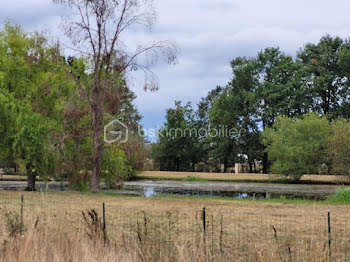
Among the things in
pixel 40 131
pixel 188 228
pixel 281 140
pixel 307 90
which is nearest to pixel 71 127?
pixel 40 131

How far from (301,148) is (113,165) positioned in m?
21.2

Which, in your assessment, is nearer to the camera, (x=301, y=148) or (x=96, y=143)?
(x=96, y=143)

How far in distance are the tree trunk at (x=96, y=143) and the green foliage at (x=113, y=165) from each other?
165 cm

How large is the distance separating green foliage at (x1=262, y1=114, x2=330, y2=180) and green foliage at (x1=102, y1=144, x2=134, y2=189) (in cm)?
1978

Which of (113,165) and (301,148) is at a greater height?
(301,148)

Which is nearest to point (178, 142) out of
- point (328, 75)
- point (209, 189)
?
point (328, 75)

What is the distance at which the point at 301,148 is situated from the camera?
42406 mm

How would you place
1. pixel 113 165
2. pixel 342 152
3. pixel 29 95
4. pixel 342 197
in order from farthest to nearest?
pixel 342 152
pixel 113 165
pixel 29 95
pixel 342 197

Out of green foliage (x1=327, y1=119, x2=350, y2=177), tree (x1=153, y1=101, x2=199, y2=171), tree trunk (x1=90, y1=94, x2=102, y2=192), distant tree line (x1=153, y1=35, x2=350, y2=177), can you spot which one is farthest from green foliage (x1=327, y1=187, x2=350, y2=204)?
tree (x1=153, y1=101, x2=199, y2=171)

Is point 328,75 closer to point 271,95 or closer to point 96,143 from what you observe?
point 271,95

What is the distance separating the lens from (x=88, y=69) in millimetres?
26969

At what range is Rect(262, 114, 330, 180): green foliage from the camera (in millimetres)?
42438

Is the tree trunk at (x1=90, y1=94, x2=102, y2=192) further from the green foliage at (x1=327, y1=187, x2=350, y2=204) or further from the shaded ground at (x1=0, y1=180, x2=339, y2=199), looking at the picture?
the green foliage at (x1=327, y1=187, x2=350, y2=204)

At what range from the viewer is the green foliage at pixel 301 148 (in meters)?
42.4
